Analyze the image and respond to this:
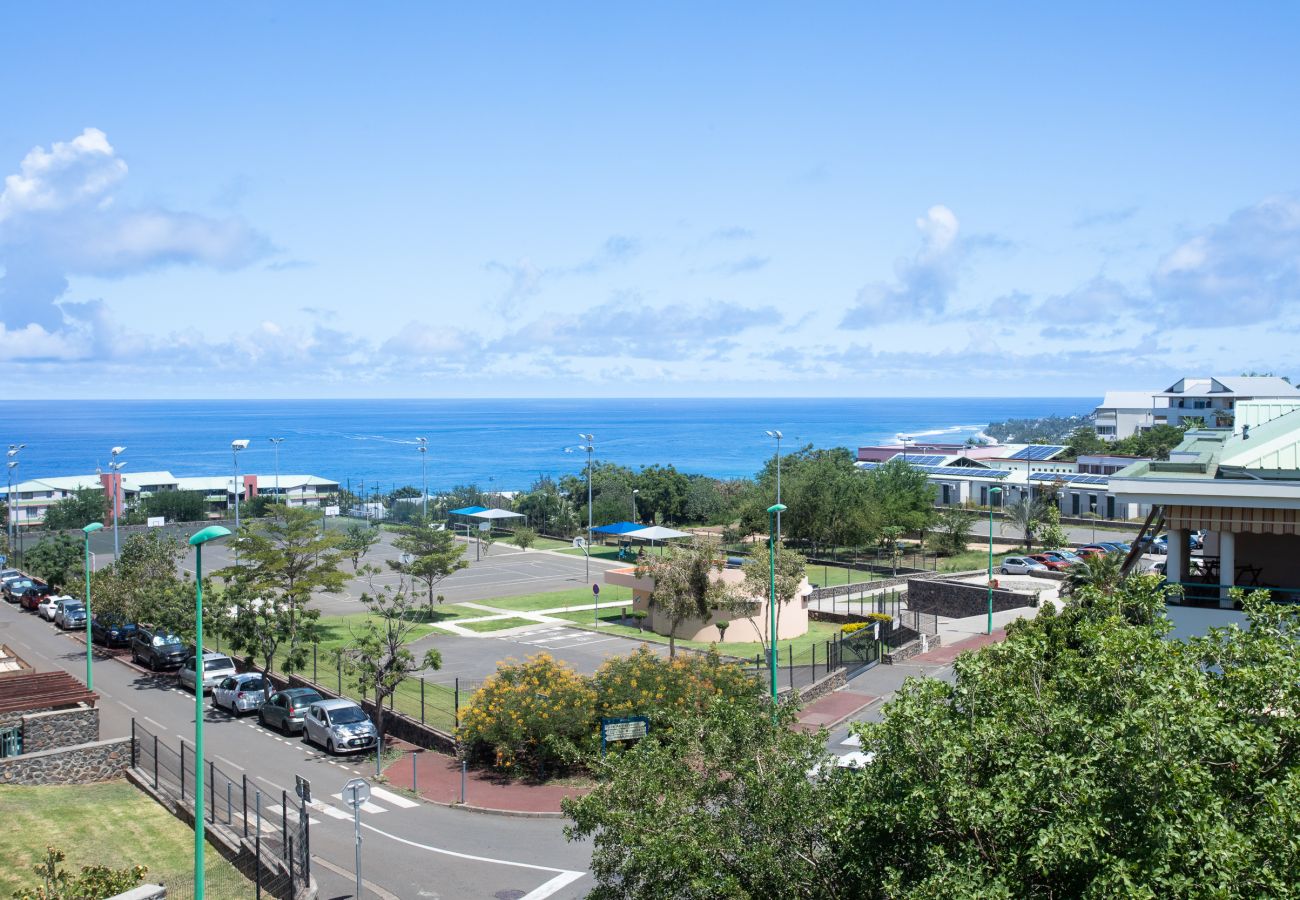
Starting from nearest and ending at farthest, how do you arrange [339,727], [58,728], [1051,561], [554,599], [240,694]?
[58,728]
[339,727]
[240,694]
[554,599]
[1051,561]

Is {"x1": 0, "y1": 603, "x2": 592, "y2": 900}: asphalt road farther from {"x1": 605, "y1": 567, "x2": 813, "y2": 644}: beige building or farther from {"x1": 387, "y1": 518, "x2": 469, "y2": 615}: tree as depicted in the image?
{"x1": 605, "y1": 567, "x2": 813, "y2": 644}: beige building

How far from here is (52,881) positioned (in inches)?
594

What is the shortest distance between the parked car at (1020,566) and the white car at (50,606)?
45.4 metres

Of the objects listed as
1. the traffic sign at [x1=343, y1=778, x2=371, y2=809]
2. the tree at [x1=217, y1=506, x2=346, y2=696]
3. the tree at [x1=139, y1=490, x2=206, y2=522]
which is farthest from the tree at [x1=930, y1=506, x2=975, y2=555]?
the tree at [x1=139, y1=490, x2=206, y2=522]

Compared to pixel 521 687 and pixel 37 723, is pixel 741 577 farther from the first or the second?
pixel 37 723

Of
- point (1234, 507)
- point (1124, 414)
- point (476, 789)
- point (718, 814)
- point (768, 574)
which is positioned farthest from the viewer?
point (1124, 414)

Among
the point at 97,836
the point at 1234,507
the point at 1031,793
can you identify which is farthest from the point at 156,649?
the point at 1031,793

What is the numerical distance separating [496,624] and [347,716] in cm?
1848

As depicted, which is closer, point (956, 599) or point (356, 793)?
point (356, 793)

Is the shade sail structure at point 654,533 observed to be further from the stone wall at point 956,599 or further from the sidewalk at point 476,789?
the sidewalk at point 476,789

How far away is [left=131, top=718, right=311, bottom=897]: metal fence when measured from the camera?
1806cm

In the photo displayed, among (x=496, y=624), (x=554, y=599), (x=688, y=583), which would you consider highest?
(x=688, y=583)

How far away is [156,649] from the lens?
124 ft

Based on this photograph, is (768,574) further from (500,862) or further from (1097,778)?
(1097,778)
